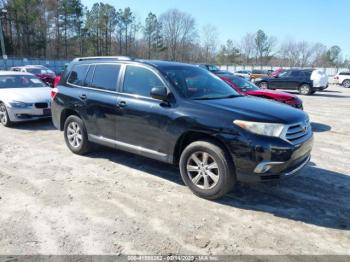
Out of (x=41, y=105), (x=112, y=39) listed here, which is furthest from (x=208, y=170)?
(x=112, y=39)

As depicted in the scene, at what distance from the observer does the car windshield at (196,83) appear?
4.57 metres

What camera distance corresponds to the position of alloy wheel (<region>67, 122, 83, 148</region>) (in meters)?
5.90

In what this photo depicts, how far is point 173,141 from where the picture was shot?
4.38 metres

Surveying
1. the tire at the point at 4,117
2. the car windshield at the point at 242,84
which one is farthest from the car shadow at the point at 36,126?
the car windshield at the point at 242,84

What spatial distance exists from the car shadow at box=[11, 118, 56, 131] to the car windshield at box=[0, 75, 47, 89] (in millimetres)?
1253

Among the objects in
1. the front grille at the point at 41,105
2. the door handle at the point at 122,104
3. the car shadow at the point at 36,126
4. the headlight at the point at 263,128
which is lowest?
the car shadow at the point at 36,126

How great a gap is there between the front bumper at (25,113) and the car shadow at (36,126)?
1.00ft

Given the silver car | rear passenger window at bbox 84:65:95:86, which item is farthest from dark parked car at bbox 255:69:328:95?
rear passenger window at bbox 84:65:95:86

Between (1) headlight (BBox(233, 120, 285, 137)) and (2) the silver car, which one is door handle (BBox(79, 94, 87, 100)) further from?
(2) the silver car

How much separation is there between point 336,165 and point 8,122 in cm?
828

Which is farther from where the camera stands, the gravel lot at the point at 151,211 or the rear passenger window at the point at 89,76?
the rear passenger window at the point at 89,76

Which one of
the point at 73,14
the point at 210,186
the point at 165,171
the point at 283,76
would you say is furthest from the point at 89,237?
the point at 73,14

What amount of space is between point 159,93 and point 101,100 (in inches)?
57.1

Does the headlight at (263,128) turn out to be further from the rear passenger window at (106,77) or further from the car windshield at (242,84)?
the car windshield at (242,84)
